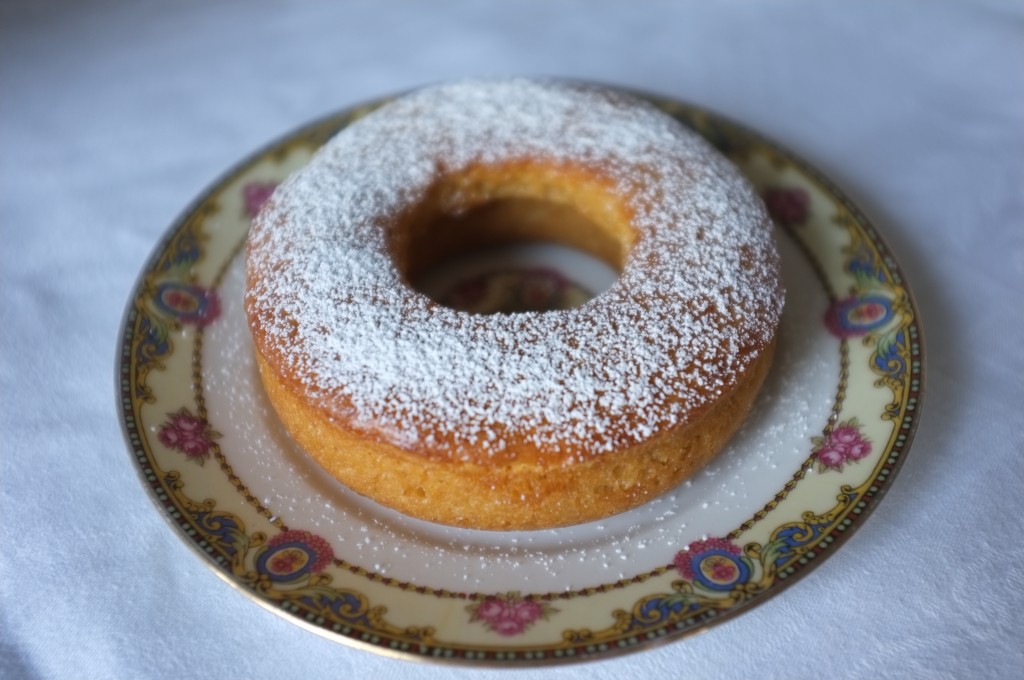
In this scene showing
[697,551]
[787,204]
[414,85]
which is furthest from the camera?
[414,85]

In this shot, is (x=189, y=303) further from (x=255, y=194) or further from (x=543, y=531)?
(x=543, y=531)

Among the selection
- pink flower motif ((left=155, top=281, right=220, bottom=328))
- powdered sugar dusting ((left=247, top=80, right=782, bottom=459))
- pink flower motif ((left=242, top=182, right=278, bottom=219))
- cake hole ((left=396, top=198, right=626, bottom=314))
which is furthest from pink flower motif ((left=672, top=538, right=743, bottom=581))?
pink flower motif ((left=242, top=182, right=278, bottom=219))

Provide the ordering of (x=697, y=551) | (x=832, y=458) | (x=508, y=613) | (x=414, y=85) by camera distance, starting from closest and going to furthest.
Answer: (x=508, y=613), (x=697, y=551), (x=832, y=458), (x=414, y=85)

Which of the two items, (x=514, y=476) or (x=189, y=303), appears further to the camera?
(x=189, y=303)

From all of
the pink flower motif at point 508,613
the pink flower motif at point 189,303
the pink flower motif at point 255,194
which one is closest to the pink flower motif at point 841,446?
the pink flower motif at point 508,613

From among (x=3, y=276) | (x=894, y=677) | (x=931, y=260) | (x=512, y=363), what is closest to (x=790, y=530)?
(x=894, y=677)

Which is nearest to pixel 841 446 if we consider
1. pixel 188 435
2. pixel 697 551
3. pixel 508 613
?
pixel 697 551
